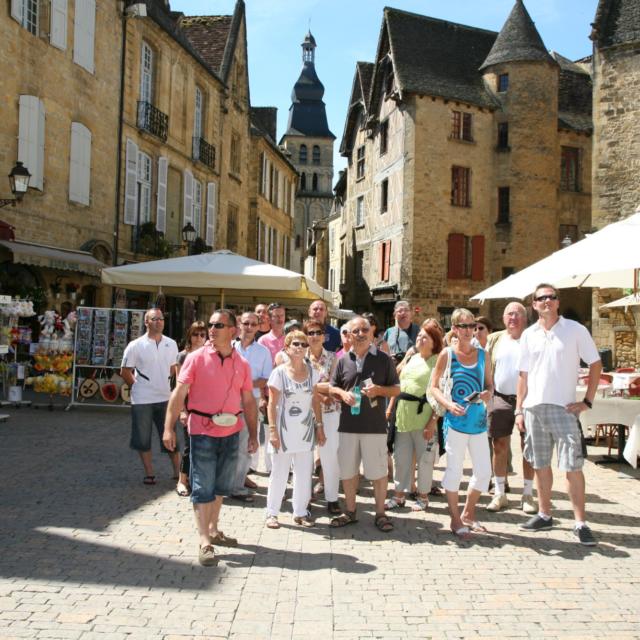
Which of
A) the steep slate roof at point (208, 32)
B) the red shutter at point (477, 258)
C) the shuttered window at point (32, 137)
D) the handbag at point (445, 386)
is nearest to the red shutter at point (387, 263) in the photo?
the red shutter at point (477, 258)

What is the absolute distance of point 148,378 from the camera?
749 cm

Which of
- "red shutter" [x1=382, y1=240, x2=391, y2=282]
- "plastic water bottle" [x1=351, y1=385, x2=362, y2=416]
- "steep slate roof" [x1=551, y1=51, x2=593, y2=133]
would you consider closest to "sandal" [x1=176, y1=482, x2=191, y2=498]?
"plastic water bottle" [x1=351, y1=385, x2=362, y2=416]

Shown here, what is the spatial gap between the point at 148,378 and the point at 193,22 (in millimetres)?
26126

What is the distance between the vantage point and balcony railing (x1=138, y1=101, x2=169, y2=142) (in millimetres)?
20781

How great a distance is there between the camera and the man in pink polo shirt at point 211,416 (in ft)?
16.8

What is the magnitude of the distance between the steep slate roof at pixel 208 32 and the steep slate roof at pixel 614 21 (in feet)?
47.0

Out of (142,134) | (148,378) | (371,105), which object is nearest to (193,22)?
(371,105)

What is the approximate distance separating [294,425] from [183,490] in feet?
5.17

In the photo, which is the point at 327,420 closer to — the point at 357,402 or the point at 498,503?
the point at 357,402

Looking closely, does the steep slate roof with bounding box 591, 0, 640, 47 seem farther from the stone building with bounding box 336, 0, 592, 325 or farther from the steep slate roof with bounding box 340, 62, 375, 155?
the steep slate roof with bounding box 340, 62, 375, 155

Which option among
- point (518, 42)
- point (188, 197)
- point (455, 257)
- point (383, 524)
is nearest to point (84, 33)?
point (188, 197)

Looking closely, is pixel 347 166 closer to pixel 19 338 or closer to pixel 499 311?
pixel 499 311

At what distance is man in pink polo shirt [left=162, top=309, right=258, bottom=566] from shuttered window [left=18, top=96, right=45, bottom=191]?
11670 mm

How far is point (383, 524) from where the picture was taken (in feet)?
19.3
